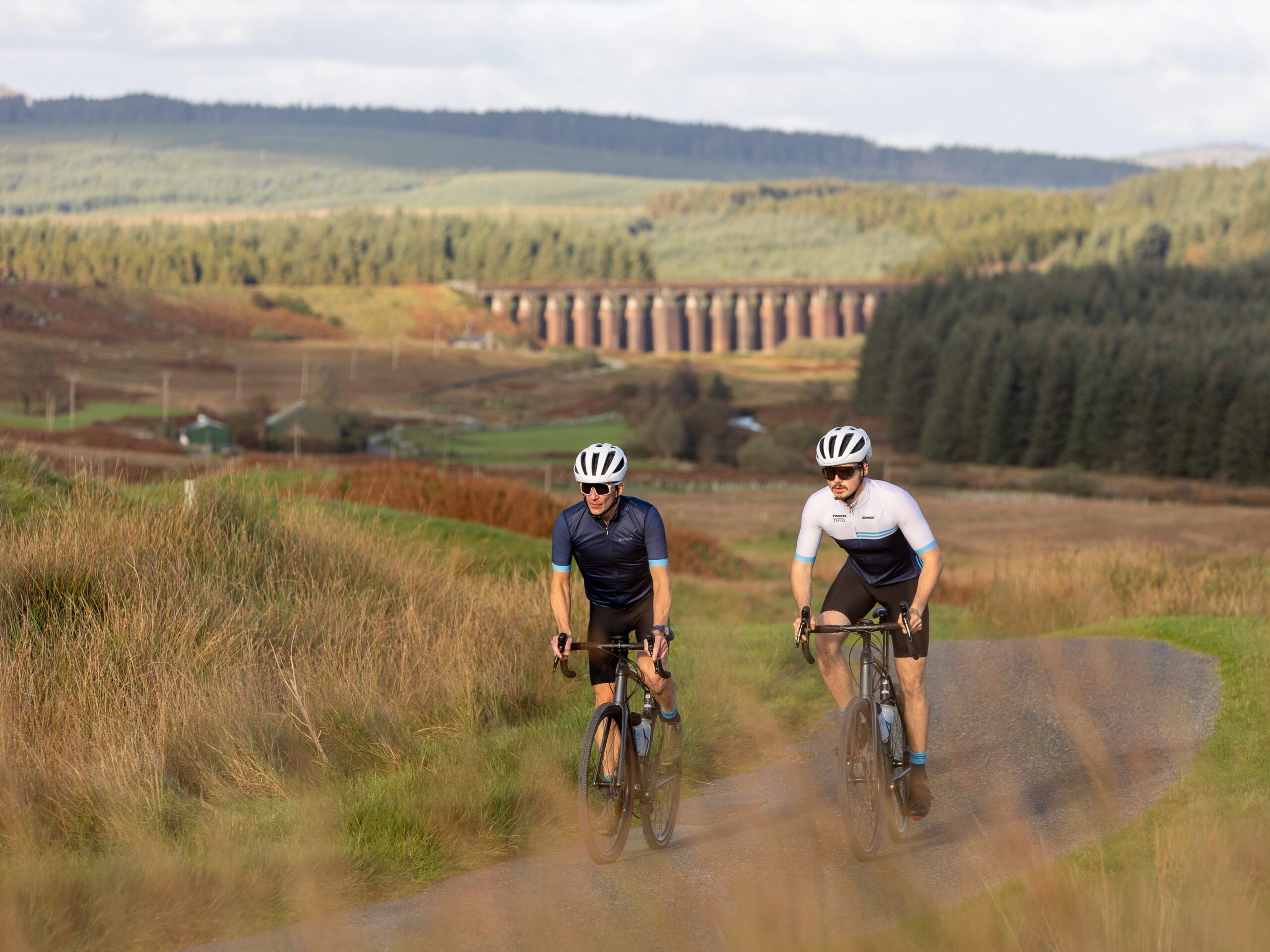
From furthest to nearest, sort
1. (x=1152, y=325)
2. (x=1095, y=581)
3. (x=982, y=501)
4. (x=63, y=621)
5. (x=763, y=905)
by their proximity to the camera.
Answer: (x=1152, y=325) → (x=982, y=501) → (x=1095, y=581) → (x=63, y=621) → (x=763, y=905)

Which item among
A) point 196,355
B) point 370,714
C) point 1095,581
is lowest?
point 196,355

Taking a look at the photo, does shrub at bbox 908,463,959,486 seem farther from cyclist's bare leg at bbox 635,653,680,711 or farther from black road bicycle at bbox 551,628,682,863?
black road bicycle at bbox 551,628,682,863

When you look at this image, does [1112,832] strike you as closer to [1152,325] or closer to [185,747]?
[185,747]

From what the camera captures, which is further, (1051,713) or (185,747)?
(1051,713)

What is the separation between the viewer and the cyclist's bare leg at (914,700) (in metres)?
9.01

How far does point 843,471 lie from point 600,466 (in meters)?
1.44

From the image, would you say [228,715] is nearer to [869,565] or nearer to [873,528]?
[869,565]

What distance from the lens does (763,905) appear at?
757cm

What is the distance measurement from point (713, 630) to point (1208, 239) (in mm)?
196477

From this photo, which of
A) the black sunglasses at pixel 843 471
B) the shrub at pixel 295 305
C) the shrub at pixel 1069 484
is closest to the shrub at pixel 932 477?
the shrub at pixel 1069 484

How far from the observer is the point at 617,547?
28.5ft

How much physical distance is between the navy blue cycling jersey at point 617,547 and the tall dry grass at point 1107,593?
42.8 feet

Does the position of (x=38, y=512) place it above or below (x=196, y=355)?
above

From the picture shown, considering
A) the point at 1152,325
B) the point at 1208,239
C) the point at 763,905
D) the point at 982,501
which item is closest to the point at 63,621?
the point at 763,905
